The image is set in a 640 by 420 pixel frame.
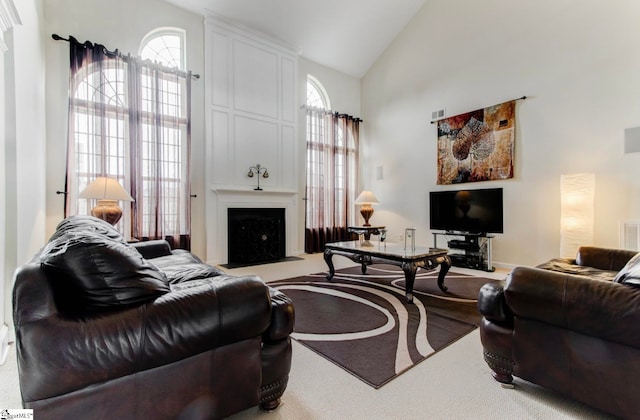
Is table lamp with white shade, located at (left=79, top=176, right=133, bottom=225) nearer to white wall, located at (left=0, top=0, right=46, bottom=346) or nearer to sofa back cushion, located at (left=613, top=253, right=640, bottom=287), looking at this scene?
white wall, located at (left=0, top=0, right=46, bottom=346)

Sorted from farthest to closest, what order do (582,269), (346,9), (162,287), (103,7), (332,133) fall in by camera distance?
(332,133) → (346,9) → (103,7) → (582,269) → (162,287)

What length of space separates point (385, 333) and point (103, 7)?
17.3ft

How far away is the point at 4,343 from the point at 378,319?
8.73ft

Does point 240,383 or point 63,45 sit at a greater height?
point 63,45

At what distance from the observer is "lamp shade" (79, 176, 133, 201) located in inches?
128

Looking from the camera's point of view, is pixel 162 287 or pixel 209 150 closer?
pixel 162 287

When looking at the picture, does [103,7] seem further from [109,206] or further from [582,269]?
[582,269]

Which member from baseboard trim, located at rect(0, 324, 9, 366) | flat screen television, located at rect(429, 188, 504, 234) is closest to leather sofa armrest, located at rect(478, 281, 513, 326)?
baseboard trim, located at rect(0, 324, 9, 366)

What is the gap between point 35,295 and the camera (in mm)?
1004

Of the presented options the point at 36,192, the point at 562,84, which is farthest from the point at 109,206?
the point at 562,84

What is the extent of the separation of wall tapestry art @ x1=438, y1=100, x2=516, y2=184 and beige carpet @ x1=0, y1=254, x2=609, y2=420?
147 inches

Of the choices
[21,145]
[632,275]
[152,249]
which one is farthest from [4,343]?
[632,275]

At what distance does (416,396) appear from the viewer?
158 cm

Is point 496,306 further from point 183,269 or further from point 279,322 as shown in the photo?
point 183,269
